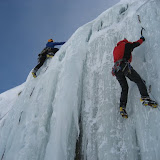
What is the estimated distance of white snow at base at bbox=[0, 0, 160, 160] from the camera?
2850 mm

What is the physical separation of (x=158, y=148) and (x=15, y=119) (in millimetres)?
3860

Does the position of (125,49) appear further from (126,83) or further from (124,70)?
(126,83)

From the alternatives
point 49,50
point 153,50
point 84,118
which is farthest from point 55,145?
point 49,50

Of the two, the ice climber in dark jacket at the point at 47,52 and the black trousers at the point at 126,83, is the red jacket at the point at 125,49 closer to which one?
the black trousers at the point at 126,83

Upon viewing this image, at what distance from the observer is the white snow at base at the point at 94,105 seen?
2.85m

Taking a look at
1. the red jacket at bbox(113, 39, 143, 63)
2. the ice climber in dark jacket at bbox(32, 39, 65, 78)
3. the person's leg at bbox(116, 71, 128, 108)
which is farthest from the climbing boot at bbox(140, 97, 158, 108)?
the ice climber in dark jacket at bbox(32, 39, 65, 78)

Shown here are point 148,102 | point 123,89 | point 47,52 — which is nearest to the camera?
point 148,102

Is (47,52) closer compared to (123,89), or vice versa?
(123,89)

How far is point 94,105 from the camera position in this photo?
365 cm

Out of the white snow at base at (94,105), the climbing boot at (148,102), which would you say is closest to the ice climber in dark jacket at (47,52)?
the white snow at base at (94,105)

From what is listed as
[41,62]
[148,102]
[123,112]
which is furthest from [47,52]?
[148,102]

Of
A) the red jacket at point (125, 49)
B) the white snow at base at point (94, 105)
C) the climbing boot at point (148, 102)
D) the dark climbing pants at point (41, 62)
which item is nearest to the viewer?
the climbing boot at point (148, 102)

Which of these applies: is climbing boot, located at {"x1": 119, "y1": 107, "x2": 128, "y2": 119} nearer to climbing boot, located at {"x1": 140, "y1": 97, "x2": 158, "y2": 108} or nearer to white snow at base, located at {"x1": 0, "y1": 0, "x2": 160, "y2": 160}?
white snow at base, located at {"x1": 0, "y1": 0, "x2": 160, "y2": 160}

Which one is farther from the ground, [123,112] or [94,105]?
[94,105]
